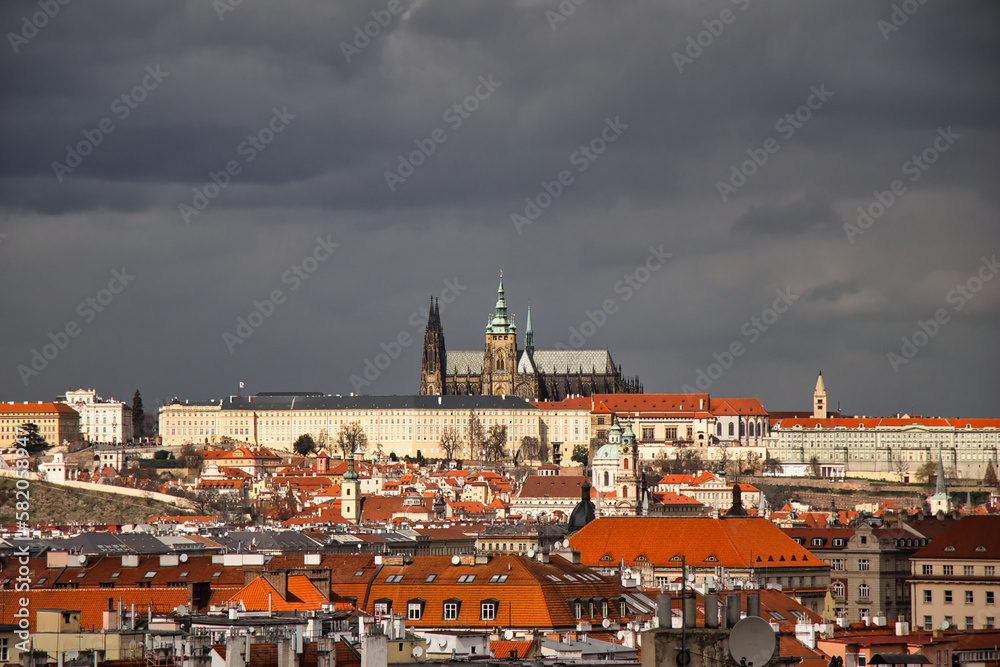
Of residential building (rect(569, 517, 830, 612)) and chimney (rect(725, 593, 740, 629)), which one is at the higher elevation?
chimney (rect(725, 593, 740, 629))

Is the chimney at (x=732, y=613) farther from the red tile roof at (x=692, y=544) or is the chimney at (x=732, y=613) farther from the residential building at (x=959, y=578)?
the red tile roof at (x=692, y=544)

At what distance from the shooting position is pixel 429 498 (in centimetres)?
15850

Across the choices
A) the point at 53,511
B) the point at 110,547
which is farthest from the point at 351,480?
the point at 110,547

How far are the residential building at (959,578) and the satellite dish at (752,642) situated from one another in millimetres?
35668

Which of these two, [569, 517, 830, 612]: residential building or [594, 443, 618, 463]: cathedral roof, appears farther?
[594, 443, 618, 463]: cathedral roof

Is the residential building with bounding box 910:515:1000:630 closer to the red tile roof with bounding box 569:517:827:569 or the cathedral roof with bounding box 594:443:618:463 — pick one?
the red tile roof with bounding box 569:517:827:569

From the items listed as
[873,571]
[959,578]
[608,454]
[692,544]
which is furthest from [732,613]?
[608,454]

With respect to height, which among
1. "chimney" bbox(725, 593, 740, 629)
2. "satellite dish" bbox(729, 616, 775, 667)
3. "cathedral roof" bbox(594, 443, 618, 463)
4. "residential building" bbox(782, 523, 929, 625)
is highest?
"cathedral roof" bbox(594, 443, 618, 463)

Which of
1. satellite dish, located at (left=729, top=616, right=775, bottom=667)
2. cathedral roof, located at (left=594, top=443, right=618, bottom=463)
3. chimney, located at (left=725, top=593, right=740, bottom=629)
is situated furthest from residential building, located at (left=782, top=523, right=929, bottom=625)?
cathedral roof, located at (left=594, top=443, right=618, bottom=463)

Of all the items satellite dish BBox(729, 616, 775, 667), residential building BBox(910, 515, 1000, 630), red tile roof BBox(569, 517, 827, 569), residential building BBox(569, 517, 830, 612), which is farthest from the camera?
red tile roof BBox(569, 517, 827, 569)

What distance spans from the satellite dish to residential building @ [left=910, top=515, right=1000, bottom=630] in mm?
35668

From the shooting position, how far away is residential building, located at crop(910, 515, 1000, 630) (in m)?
51.6

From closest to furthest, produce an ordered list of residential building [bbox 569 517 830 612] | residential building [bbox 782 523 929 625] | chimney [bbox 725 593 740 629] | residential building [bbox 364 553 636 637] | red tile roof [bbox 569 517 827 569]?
1. chimney [bbox 725 593 740 629]
2. residential building [bbox 364 553 636 637]
3. residential building [bbox 782 523 929 625]
4. residential building [bbox 569 517 830 612]
5. red tile roof [bbox 569 517 827 569]

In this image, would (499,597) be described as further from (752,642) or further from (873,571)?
(873,571)
